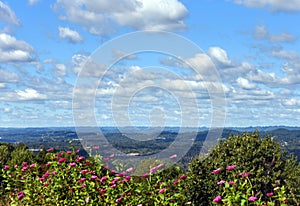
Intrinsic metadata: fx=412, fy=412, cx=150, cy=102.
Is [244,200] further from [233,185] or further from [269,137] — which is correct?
Result: [269,137]

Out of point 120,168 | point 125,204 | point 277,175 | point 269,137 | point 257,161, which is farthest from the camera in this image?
point 269,137

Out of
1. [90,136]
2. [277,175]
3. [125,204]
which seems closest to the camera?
[125,204]

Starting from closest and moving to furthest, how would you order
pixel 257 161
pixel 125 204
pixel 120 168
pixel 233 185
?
1. pixel 233 185
2. pixel 125 204
3. pixel 120 168
4. pixel 257 161

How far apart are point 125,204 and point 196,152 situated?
1157cm

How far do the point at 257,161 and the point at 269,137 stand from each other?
2.48 m

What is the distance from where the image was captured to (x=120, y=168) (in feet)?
26.5

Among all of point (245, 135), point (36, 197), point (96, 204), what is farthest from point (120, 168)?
point (245, 135)

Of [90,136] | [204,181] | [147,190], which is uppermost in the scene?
[90,136]

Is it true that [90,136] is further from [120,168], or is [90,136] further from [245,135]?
[245,135]

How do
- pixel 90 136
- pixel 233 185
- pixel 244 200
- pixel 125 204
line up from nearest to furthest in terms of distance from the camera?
pixel 244 200
pixel 233 185
pixel 125 204
pixel 90 136

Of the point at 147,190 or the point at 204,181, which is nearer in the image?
the point at 147,190

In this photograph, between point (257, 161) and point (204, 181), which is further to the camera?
point (257, 161)

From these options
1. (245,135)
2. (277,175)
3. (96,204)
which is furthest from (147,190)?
(245,135)

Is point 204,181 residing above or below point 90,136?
below
